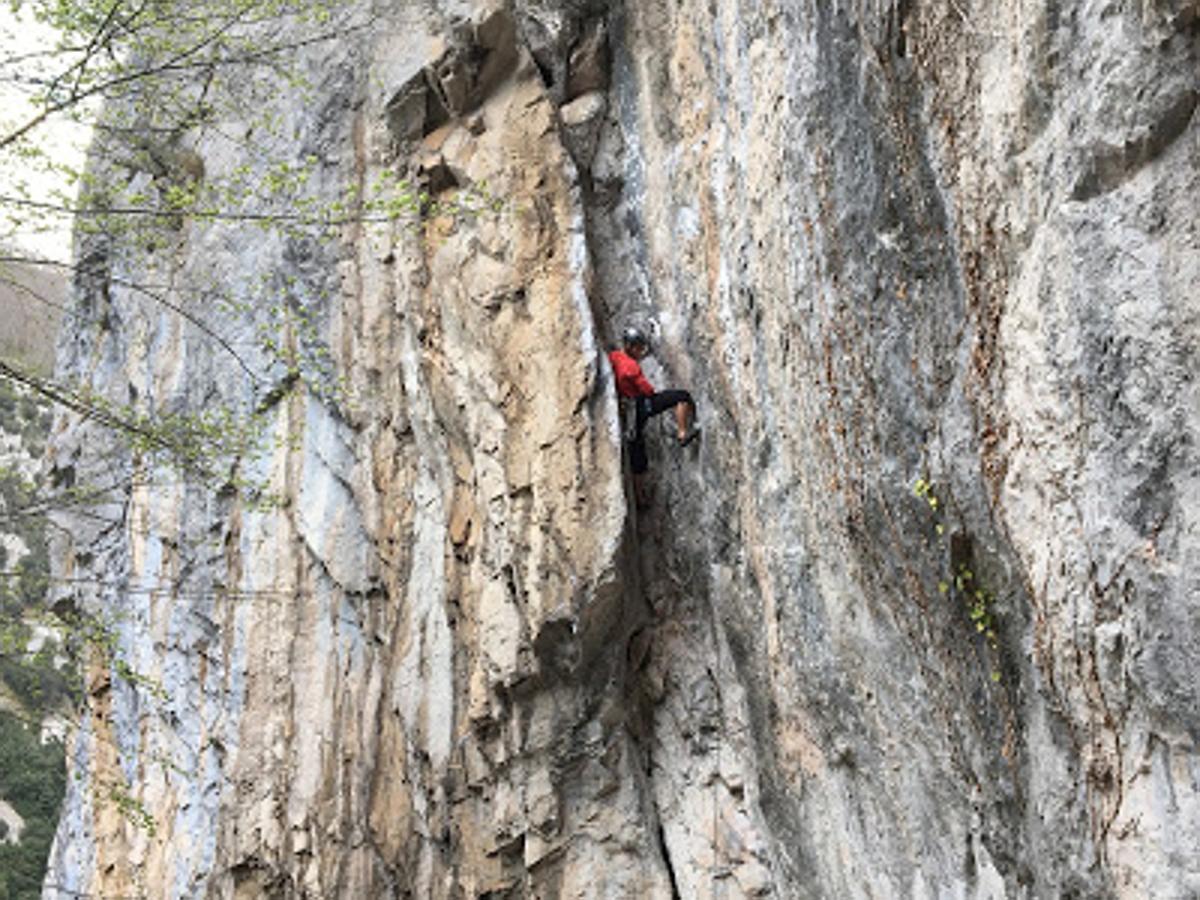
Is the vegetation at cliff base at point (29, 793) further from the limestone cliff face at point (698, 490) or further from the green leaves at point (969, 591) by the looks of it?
the green leaves at point (969, 591)

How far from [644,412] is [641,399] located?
A: 0.12 meters

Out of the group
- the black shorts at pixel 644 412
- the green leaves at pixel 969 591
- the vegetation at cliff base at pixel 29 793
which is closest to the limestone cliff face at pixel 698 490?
the green leaves at pixel 969 591

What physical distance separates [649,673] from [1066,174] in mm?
7231

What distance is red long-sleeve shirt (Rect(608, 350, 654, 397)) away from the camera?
1112 cm

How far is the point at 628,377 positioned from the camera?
11.2 metres

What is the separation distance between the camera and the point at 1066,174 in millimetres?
5484

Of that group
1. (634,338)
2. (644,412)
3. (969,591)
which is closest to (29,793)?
(634,338)

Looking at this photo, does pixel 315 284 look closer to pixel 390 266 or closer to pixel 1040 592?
pixel 390 266

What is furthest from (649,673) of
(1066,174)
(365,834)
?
(1066,174)

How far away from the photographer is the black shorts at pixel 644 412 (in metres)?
11.0

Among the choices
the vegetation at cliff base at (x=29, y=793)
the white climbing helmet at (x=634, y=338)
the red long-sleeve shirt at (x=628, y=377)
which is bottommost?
the red long-sleeve shirt at (x=628, y=377)

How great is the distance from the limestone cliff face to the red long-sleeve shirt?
0.17 m

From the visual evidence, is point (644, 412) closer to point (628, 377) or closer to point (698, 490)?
point (628, 377)

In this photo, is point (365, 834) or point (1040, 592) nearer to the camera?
point (1040, 592)
